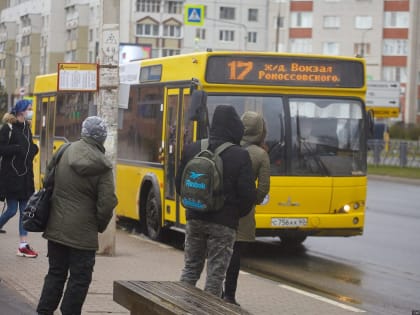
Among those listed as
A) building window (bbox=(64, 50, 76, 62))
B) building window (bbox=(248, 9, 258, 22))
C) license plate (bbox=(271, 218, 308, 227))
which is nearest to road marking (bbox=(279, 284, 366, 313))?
license plate (bbox=(271, 218, 308, 227))

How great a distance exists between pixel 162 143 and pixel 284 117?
2.12 meters

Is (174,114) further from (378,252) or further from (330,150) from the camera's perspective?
(378,252)

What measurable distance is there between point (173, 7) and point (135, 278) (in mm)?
86958

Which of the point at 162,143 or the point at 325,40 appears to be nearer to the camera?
the point at 162,143

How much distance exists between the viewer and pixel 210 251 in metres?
8.14

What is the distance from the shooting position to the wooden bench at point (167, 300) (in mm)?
6497

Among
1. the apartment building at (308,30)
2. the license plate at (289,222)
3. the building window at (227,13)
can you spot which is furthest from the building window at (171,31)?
the license plate at (289,222)

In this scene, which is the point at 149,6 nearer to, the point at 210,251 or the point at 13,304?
the point at 13,304

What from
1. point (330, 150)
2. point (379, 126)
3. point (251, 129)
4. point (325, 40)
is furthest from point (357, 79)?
point (325, 40)

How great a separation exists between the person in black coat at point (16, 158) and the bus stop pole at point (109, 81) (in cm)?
120

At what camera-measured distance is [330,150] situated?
45.5ft

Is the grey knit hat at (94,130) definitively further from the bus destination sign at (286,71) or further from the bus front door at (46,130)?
the bus front door at (46,130)

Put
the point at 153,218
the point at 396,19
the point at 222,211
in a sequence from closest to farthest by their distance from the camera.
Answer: the point at 222,211 < the point at 153,218 < the point at 396,19

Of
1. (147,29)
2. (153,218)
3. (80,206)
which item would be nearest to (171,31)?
(147,29)
